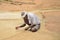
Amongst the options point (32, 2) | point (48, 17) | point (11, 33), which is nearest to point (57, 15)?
point (48, 17)

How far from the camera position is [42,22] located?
2096mm

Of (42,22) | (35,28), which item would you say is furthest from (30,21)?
(42,22)

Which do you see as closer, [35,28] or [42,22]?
[35,28]

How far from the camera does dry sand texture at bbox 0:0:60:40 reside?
188 centimetres

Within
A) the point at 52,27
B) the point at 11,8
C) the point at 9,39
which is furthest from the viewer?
the point at 11,8

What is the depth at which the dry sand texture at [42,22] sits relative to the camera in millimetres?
1882

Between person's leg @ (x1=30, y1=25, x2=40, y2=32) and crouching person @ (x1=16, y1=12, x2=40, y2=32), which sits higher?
crouching person @ (x1=16, y1=12, x2=40, y2=32)

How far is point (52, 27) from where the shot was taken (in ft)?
6.80

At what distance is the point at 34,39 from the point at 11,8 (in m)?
0.64

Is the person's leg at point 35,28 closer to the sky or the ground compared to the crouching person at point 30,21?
closer to the ground

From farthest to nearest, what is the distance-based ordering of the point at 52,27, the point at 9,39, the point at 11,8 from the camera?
the point at 11,8, the point at 52,27, the point at 9,39

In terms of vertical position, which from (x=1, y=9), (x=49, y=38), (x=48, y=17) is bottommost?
(x=49, y=38)

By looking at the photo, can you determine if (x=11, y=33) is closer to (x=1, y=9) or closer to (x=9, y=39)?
(x=9, y=39)

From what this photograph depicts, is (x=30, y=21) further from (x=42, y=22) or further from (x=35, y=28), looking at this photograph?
(x=42, y=22)
